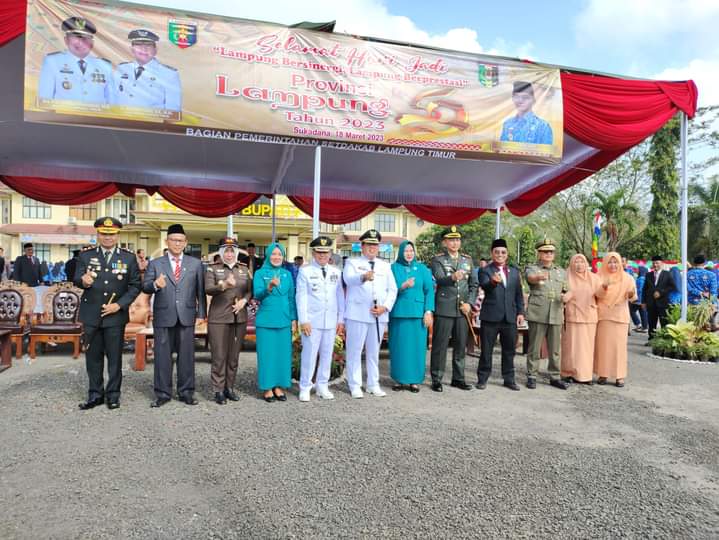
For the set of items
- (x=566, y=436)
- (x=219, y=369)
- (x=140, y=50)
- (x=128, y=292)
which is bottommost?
(x=566, y=436)

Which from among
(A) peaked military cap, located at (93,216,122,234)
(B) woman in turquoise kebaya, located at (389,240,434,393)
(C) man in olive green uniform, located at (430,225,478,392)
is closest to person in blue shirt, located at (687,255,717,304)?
(C) man in olive green uniform, located at (430,225,478,392)

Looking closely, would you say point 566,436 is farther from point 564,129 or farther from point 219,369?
point 564,129

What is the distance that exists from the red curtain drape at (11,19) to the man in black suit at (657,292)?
1008 centimetres

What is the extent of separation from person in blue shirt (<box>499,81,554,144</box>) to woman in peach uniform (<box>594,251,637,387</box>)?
71.5 inches

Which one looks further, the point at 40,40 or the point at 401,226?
the point at 401,226

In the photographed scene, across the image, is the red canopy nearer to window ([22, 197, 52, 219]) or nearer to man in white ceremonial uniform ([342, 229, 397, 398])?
man in white ceremonial uniform ([342, 229, 397, 398])

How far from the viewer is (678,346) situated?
23.9 feet

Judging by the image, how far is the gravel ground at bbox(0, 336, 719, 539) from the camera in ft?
8.18

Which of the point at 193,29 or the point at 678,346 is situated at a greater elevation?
the point at 193,29

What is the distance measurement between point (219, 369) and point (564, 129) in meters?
5.37

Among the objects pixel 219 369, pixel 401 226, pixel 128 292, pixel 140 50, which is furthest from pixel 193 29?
pixel 401 226

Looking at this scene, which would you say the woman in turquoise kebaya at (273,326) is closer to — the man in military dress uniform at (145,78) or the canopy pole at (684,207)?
the man in military dress uniform at (145,78)

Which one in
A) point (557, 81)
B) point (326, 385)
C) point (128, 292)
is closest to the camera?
point (128, 292)

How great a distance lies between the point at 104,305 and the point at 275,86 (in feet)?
9.81
